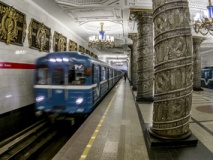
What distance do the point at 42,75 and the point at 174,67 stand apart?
197 inches

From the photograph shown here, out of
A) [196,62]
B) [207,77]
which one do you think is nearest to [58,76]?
[196,62]

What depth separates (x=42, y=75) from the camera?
23.4 feet

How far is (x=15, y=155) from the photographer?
15.7ft

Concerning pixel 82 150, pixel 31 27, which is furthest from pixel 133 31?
pixel 82 150

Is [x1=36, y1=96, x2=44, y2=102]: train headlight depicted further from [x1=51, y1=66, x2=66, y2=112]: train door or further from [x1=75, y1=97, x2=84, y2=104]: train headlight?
[x1=75, y1=97, x2=84, y2=104]: train headlight

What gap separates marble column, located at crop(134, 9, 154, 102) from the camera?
9828mm

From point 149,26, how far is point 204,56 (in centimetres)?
2388

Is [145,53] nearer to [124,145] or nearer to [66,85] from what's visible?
[66,85]

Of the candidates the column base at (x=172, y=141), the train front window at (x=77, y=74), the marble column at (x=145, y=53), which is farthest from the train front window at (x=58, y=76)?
the marble column at (x=145, y=53)

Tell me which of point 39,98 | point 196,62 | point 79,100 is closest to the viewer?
point 79,100

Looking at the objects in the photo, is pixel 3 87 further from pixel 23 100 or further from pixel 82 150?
pixel 82 150

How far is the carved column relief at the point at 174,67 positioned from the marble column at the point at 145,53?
5625 mm

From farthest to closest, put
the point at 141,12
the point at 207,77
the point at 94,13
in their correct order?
the point at 207,77, the point at 94,13, the point at 141,12

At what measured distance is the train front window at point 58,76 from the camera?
6.84 m
